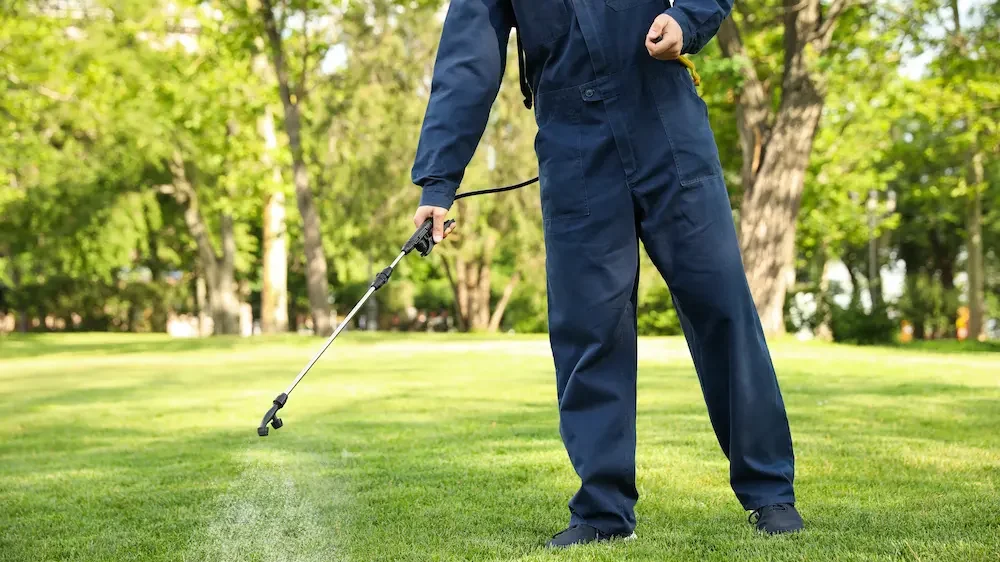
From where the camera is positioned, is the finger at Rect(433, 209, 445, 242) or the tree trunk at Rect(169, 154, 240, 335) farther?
the tree trunk at Rect(169, 154, 240, 335)

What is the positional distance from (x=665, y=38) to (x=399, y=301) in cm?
3917

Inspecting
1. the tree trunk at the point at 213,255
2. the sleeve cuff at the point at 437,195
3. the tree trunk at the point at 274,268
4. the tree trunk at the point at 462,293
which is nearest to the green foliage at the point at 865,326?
the tree trunk at the point at 462,293

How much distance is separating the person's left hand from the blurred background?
14843mm

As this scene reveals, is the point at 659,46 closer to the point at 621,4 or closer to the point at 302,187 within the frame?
the point at 621,4

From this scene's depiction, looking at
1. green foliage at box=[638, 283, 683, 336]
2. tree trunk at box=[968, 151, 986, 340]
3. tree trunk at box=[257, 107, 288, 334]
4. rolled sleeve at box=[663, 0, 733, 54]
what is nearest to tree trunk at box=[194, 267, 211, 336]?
tree trunk at box=[257, 107, 288, 334]

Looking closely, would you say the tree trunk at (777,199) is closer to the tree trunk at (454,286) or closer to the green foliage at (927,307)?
the green foliage at (927,307)

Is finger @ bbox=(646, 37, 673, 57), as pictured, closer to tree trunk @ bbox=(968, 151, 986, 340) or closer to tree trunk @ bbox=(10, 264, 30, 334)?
tree trunk @ bbox=(968, 151, 986, 340)

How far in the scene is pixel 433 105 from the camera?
3627mm

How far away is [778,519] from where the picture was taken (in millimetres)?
3494

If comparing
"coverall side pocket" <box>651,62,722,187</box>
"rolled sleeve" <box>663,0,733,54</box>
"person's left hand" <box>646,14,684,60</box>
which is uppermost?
"rolled sleeve" <box>663,0,733,54</box>

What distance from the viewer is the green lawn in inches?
140

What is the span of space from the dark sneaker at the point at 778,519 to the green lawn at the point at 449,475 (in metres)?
0.09

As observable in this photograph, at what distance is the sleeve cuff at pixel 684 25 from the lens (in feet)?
11.3

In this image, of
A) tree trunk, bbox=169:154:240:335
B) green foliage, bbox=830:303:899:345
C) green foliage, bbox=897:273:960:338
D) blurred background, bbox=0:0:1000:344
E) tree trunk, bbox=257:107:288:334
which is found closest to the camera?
blurred background, bbox=0:0:1000:344
